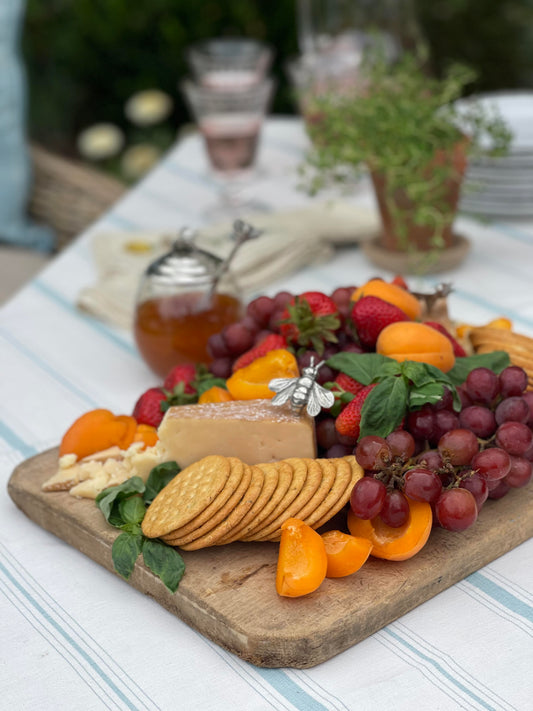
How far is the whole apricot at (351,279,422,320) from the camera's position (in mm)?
1179

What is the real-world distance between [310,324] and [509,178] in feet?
3.40

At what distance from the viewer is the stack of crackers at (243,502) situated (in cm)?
88

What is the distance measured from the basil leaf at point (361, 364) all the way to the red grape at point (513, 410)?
0.13 meters

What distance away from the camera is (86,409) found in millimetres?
1335

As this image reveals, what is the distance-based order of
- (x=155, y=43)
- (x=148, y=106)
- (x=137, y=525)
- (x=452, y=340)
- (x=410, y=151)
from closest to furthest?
(x=137, y=525) < (x=452, y=340) < (x=410, y=151) < (x=148, y=106) < (x=155, y=43)

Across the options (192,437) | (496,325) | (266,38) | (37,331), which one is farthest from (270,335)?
(266,38)

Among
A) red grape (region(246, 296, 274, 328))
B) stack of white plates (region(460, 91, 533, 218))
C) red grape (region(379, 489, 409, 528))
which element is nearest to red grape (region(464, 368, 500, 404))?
red grape (region(379, 489, 409, 528))

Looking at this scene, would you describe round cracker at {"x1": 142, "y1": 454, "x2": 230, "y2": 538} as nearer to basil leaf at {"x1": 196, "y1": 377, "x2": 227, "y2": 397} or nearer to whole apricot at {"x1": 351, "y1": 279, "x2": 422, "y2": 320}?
basil leaf at {"x1": 196, "y1": 377, "x2": 227, "y2": 397}

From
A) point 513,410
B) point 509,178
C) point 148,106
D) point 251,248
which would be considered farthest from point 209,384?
point 148,106

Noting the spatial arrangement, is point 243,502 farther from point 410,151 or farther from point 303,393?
point 410,151

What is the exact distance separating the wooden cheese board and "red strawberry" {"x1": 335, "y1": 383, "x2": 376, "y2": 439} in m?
0.14

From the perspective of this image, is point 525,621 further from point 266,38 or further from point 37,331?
point 266,38

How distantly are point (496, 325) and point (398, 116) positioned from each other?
58 centimetres

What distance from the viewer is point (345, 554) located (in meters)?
0.86
